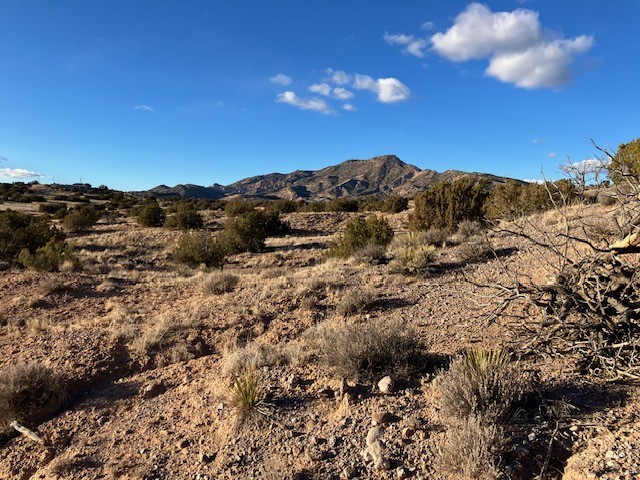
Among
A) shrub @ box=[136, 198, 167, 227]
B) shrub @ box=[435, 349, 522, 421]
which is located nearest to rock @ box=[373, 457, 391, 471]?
shrub @ box=[435, 349, 522, 421]

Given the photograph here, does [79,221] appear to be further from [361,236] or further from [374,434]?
[374,434]

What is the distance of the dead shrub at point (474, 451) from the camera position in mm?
3396

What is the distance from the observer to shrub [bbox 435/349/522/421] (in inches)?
156

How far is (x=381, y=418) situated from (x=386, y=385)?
0.55 metres

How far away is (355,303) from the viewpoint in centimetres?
843

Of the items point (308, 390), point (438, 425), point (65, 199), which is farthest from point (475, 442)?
point (65, 199)

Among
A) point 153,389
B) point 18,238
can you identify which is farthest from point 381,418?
point 18,238

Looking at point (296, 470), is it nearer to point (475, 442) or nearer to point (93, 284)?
point (475, 442)

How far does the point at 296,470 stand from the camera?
3902 mm

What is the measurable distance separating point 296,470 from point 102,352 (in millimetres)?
5080

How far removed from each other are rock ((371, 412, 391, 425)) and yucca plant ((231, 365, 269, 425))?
125cm

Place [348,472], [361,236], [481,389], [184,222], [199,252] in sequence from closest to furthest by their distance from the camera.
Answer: [348,472] < [481,389] < [361,236] < [199,252] < [184,222]

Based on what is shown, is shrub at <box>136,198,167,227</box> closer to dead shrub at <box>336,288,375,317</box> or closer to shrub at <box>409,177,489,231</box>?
shrub at <box>409,177,489,231</box>

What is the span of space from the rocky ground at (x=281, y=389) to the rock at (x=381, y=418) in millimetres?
23
